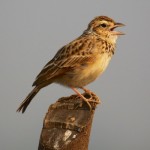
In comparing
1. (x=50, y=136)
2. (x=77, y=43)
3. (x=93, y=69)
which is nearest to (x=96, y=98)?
(x=93, y=69)

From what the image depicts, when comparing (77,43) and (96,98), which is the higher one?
(77,43)

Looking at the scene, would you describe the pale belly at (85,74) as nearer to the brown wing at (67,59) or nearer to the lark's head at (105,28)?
the brown wing at (67,59)

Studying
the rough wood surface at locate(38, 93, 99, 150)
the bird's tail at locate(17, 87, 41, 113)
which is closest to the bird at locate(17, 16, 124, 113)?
the bird's tail at locate(17, 87, 41, 113)

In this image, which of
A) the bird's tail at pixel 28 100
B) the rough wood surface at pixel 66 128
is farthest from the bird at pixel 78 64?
the rough wood surface at pixel 66 128

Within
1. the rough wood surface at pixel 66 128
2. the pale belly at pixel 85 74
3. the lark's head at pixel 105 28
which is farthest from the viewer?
the lark's head at pixel 105 28

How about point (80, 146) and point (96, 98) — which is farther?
point (96, 98)

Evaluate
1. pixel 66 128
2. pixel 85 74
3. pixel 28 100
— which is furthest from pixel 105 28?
pixel 66 128

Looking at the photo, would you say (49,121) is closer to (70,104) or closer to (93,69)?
(70,104)
